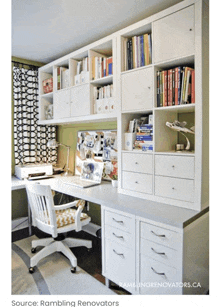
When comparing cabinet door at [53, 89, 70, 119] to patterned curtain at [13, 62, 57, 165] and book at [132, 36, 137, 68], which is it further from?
book at [132, 36, 137, 68]

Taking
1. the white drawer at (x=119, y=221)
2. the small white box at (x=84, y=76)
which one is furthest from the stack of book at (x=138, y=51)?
the white drawer at (x=119, y=221)

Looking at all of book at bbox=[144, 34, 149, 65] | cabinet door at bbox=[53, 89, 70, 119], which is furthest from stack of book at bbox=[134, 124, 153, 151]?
cabinet door at bbox=[53, 89, 70, 119]

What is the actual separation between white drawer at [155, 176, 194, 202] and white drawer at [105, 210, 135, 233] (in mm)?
306

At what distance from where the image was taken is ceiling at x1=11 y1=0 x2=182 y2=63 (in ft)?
5.79

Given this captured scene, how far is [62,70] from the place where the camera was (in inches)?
106

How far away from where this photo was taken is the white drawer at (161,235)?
4.47 ft

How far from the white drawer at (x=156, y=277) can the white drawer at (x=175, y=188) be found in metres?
0.46

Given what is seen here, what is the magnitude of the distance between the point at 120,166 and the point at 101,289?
1.00m

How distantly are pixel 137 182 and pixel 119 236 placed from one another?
1.46 ft

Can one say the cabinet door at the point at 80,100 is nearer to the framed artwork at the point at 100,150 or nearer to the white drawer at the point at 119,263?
the framed artwork at the point at 100,150

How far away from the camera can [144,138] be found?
5.97 ft

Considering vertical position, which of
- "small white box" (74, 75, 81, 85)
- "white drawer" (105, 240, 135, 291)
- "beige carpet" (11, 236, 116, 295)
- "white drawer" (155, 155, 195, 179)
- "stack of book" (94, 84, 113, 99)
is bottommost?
"beige carpet" (11, 236, 116, 295)

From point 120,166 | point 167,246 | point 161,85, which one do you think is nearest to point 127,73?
point 161,85
